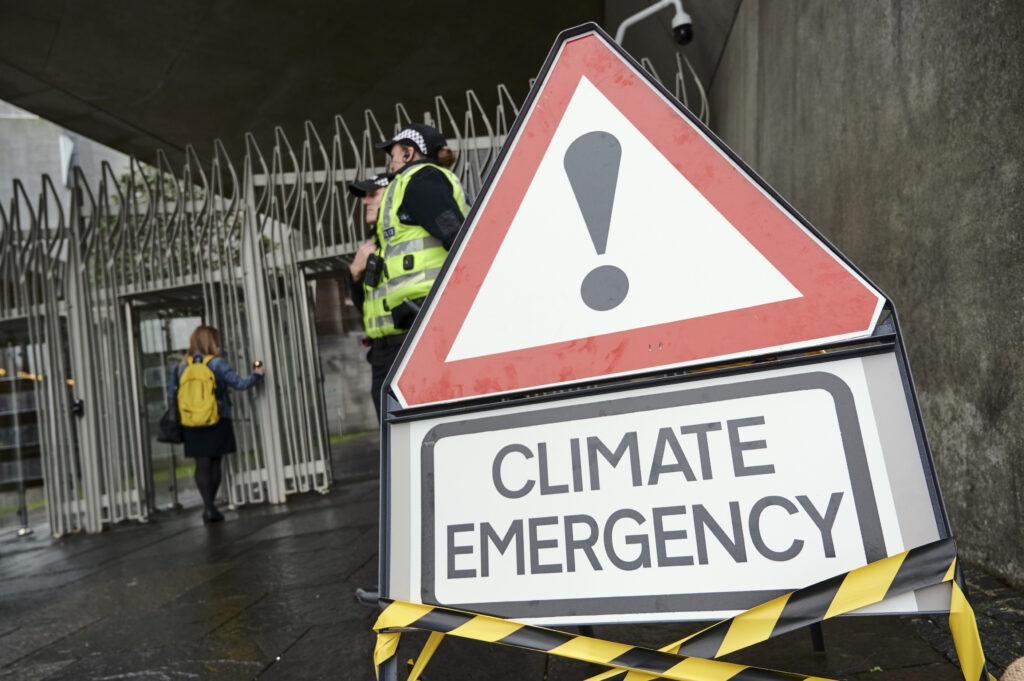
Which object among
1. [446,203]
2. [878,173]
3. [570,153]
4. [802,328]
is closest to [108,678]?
[446,203]

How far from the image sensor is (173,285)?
297 inches

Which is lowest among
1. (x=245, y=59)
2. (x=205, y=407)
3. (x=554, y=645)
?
(x=554, y=645)

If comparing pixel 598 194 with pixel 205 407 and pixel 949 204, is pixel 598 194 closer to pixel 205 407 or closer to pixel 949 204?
pixel 949 204

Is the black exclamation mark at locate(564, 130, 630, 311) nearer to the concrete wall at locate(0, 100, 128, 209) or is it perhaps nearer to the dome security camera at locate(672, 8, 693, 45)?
the dome security camera at locate(672, 8, 693, 45)

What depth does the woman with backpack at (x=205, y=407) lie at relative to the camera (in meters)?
6.75

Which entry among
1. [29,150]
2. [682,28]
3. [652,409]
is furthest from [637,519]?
[29,150]

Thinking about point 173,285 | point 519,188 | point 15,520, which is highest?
point 173,285

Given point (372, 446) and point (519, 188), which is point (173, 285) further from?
point (519, 188)

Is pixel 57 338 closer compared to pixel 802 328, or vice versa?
pixel 802 328

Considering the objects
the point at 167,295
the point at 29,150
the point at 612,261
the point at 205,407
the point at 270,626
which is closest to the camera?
the point at 612,261

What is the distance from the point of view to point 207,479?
6797mm

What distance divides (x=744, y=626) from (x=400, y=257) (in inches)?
88.1

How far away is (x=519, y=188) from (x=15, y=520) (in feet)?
31.0

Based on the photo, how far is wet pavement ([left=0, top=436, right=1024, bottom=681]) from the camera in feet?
6.63
